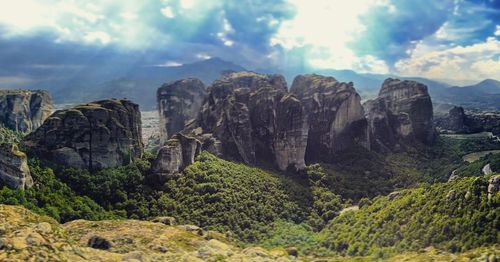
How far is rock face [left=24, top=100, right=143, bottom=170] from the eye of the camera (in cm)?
11750

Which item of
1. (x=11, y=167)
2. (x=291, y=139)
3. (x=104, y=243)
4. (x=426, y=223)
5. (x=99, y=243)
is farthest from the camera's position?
(x=291, y=139)

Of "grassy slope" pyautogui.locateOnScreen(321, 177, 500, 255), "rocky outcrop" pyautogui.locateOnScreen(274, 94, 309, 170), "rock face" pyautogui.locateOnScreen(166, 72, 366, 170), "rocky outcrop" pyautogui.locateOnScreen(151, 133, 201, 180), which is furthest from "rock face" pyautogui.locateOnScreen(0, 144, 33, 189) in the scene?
"rocky outcrop" pyautogui.locateOnScreen(274, 94, 309, 170)

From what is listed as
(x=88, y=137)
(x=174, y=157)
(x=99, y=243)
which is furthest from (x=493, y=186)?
(x=88, y=137)

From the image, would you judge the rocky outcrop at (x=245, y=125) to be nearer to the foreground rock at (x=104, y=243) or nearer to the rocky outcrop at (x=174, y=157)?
the rocky outcrop at (x=174, y=157)

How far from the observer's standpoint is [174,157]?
437ft

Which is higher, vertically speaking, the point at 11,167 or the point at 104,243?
the point at 11,167

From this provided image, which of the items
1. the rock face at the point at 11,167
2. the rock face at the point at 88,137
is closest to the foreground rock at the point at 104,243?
the rock face at the point at 11,167

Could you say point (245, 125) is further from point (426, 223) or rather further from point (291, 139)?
point (426, 223)

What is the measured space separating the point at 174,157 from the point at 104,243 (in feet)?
209

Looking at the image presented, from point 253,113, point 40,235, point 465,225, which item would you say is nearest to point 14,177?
point 40,235

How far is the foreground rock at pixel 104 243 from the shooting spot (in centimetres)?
4844

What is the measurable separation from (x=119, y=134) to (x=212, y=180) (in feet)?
99.6

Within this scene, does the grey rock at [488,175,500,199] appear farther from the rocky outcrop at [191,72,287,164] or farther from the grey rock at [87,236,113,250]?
the rocky outcrop at [191,72,287,164]

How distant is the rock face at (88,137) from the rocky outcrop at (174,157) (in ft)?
27.0
